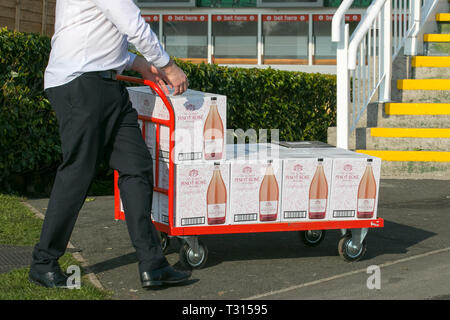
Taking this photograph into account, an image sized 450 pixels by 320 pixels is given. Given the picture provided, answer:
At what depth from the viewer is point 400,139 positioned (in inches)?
340

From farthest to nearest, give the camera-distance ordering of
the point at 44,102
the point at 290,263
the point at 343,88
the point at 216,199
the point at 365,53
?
1. the point at 365,53
2. the point at 343,88
3. the point at 44,102
4. the point at 290,263
5. the point at 216,199

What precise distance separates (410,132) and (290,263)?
428 centimetres

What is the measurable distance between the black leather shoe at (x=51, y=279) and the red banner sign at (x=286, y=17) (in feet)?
65.0

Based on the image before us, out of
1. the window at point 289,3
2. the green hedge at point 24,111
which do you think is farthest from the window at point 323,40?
the green hedge at point 24,111

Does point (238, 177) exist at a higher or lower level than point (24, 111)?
lower

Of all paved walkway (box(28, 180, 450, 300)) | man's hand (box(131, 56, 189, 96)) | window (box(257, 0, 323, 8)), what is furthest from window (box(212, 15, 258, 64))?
man's hand (box(131, 56, 189, 96))

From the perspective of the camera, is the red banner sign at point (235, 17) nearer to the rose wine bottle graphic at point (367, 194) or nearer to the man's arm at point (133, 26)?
the rose wine bottle graphic at point (367, 194)

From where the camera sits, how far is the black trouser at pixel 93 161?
4.04 m

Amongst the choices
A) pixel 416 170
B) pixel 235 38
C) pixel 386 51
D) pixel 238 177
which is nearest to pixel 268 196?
pixel 238 177

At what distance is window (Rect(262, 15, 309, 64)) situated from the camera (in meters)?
23.1

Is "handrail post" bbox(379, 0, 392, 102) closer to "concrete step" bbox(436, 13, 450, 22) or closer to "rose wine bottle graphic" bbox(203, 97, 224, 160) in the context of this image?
"concrete step" bbox(436, 13, 450, 22)

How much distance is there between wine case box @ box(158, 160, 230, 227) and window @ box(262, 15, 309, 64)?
18.9 m

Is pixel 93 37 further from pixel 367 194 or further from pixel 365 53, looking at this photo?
pixel 365 53

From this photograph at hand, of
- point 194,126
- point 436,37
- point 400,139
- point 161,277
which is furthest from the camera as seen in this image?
point 436,37
